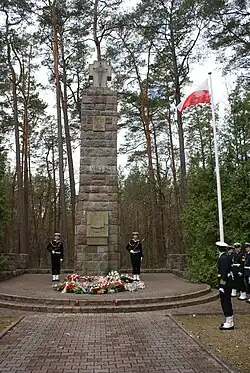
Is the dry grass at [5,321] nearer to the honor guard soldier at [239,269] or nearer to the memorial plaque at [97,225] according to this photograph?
the memorial plaque at [97,225]

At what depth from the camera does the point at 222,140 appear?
15.8 meters

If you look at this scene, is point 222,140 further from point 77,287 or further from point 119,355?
point 119,355

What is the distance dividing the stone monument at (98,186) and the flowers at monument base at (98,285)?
3.87ft

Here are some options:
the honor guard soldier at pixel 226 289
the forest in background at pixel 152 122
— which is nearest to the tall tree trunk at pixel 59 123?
the forest in background at pixel 152 122

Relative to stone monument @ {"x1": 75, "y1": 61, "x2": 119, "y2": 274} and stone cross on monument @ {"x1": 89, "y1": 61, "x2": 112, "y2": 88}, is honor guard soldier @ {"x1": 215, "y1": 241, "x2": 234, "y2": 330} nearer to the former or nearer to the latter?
stone monument @ {"x1": 75, "y1": 61, "x2": 119, "y2": 274}

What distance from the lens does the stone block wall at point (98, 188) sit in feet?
40.8

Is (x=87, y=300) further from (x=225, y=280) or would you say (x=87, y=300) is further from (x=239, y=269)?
(x=239, y=269)

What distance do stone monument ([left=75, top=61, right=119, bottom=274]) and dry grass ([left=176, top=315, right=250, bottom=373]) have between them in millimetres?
4776

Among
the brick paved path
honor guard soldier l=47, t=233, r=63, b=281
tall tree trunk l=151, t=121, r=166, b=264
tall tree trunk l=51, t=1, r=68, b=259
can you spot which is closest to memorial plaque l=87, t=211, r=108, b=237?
honor guard soldier l=47, t=233, r=63, b=281

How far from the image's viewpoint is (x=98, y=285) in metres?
10.3

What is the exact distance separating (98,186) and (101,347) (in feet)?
24.0

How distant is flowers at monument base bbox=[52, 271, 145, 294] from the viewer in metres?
10.2

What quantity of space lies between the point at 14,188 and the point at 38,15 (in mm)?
10554

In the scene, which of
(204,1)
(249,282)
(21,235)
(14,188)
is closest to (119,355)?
(249,282)
